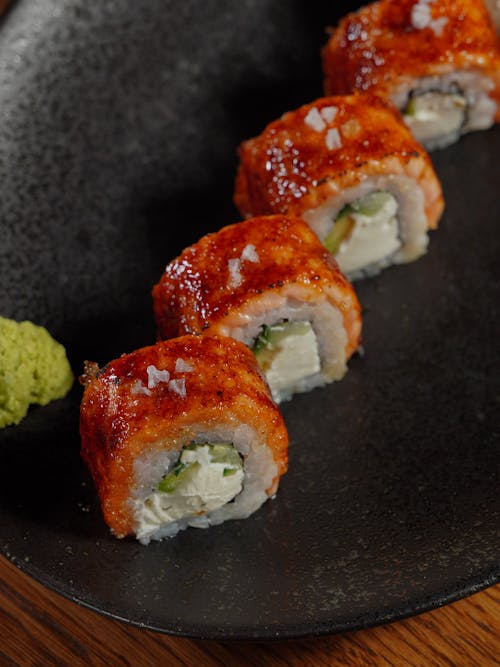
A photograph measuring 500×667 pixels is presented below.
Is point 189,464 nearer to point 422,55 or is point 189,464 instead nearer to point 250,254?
point 250,254

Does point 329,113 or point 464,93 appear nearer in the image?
point 329,113

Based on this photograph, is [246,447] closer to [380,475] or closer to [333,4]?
[380,475]

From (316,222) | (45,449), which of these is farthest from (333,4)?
(45,449)

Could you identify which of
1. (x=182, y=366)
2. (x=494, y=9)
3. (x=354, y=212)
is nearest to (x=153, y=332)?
(x=182, y=366)

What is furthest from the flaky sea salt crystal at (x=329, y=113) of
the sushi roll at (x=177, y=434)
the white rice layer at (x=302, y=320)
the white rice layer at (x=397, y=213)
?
the sushi roll at (x=177, y=434)

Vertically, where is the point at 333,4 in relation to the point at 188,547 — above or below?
above

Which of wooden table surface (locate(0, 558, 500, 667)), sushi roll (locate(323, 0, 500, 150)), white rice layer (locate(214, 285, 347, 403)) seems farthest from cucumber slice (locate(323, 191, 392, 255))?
wooden table surface (locate(0, 558, 500, 667))
